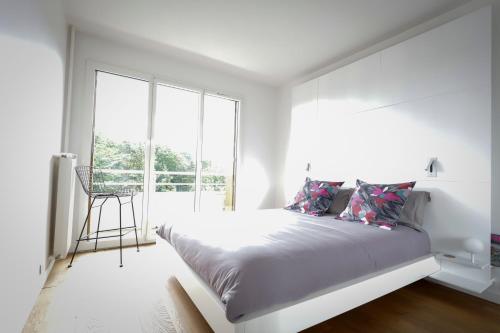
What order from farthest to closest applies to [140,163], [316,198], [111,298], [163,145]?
[163,145] < [140,163] < [316,198] < [111,298]

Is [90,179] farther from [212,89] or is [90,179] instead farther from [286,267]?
[286,267]

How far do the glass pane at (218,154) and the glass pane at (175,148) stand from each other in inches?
7.5

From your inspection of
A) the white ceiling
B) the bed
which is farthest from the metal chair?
the white ceiling

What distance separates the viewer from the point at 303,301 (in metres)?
1.39

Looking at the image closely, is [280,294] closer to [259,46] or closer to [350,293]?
[350,293]

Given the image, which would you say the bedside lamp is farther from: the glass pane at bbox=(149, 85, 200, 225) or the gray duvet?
the glass pane at bbox=(149, 85, 200, 225)

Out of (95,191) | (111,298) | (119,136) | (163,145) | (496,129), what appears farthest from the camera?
(163,145)

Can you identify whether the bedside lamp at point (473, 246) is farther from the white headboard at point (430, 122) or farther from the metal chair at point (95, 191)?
the metal chair at point (95, 191)

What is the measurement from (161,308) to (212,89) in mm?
3136

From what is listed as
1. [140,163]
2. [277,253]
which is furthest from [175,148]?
[277,253]

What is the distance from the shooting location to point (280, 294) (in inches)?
51.3

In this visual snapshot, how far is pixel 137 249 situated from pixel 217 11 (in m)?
2.91

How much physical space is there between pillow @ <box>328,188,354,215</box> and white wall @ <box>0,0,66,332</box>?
9.09 ft

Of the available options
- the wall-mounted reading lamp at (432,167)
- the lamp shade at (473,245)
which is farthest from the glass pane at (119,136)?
the lamp shade at (473,245)
